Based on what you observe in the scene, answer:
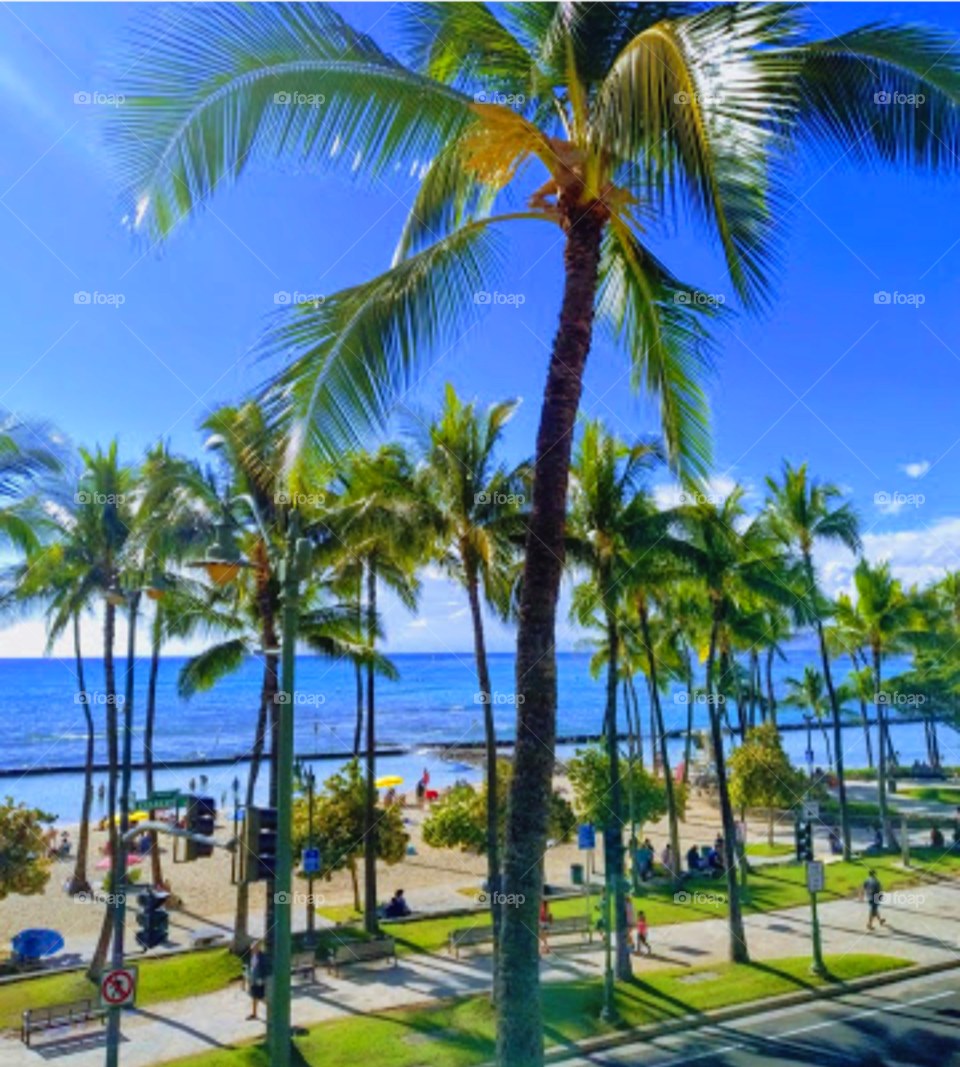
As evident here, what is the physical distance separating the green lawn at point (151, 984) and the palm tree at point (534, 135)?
15.2 metres

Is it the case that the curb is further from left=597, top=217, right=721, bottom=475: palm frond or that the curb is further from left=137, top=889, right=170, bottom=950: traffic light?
left=597, top=217, right=721, bottom=475: palm frond

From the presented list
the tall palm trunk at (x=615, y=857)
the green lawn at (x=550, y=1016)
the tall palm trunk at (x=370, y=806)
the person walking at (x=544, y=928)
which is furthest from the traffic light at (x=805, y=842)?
the tall palm trunk at (x=370, y=806)

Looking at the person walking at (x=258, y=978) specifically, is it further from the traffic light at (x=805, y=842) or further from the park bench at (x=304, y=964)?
the traffic light at (x=805, y=842)

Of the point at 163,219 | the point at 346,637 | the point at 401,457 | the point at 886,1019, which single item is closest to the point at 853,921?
the point at 886,1019

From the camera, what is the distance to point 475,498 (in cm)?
1998

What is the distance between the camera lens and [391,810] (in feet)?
90.9

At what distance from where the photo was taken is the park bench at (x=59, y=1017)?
688 inches

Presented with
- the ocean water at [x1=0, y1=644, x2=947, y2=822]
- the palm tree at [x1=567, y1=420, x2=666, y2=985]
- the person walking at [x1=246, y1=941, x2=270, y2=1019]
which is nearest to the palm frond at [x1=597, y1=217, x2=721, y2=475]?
the palm tree at [x1=567, y1=420, x2=666, y2=985]

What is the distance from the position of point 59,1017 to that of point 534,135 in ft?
60.2

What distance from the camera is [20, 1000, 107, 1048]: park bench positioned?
17.5m

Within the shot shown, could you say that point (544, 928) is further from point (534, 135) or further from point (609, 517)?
point (534, 135)

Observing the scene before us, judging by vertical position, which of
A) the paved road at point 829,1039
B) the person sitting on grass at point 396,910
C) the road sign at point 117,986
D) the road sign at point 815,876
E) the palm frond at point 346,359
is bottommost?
the paved road at point 829,1039

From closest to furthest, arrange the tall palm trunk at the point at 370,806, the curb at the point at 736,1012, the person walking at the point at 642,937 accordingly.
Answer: the curb at the point at 736,1012, the person walking at the point at 642,937, the tall palm trunk at the point at 370,806

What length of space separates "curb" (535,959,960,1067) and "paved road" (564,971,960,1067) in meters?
0.19
